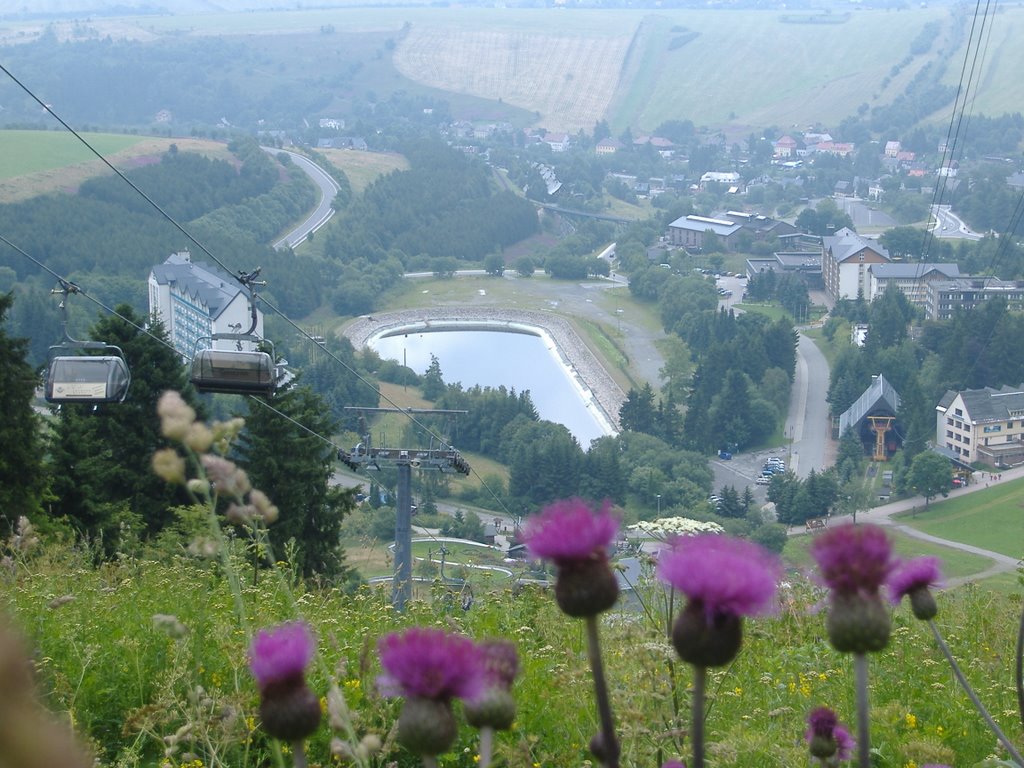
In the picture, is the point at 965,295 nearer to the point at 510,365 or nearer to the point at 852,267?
the point at 852,267

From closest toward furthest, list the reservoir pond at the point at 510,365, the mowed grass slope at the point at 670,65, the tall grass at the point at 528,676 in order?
the tall grass at the point at 528,676
the reservoir pond at the point at 510,365
the mowed grass slope at the point at 670,65

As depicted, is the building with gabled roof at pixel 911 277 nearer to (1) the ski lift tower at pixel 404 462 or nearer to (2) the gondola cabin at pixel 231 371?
(1) the ski lift tower at pixel 404 462

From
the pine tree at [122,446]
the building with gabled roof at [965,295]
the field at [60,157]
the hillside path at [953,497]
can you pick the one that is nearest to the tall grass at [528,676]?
the pine tree at [122,446]

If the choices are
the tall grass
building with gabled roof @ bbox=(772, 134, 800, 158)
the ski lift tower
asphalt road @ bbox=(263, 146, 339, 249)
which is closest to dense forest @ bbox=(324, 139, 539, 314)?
asphalt road @ bbox=(263, 146, 339, 249)

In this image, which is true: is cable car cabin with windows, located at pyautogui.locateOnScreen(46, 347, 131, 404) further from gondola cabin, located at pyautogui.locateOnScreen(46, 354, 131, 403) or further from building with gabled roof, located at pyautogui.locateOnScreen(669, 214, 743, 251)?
building with gabled roof, located at pyautogui.locateOnScreen(669, 214, 743, 251)

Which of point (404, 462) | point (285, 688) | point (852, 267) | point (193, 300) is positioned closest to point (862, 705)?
point (285, 688)

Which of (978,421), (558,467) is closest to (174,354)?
(558,467)

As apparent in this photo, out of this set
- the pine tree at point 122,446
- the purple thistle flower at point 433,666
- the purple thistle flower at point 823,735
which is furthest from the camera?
the pine tree at point 122,446

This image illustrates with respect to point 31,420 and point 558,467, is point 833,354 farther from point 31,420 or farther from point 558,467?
point 31,420
